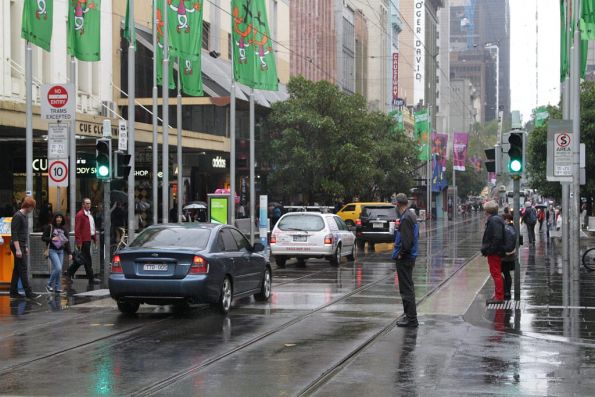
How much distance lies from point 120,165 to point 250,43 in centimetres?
1110

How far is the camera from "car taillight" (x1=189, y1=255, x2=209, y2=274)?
49.1ft

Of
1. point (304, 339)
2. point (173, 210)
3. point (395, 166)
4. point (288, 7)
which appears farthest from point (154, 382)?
point (288, 7)

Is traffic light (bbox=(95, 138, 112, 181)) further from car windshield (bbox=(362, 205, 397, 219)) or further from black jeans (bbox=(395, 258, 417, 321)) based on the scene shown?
car windshield (bbox=(362, 205, 397, 219))

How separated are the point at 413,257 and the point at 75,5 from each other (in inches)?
564

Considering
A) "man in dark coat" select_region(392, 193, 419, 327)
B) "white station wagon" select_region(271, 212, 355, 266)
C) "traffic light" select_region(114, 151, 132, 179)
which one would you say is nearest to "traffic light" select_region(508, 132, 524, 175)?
"man in dark coat" select_region(392, 193, 419, 327)

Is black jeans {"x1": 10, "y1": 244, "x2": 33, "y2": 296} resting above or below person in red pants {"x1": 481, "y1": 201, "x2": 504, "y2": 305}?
below

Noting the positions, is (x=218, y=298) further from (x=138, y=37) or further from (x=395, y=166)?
(x=395, y=166)

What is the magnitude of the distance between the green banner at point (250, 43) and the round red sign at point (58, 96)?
11292 millimetres

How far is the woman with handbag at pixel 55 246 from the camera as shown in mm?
18531

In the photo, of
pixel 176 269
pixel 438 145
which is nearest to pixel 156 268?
pixel 176 269

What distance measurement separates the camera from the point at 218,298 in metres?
15.2

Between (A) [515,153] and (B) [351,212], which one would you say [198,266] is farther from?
(B) [351,212]

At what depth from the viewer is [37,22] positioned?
21.9 meters

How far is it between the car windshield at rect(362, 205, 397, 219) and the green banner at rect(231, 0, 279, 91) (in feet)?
29.2
